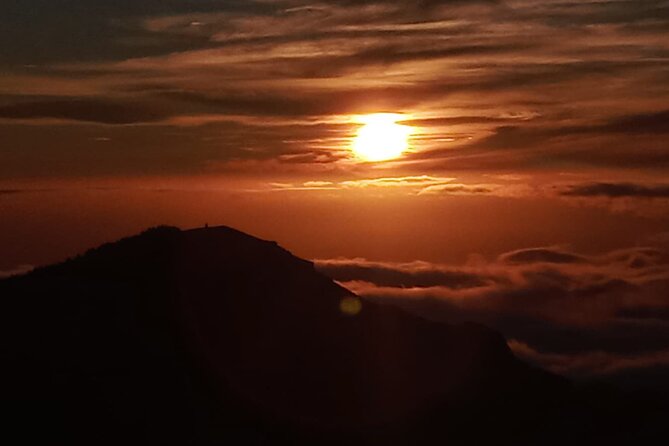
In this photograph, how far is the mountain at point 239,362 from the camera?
5919 cm

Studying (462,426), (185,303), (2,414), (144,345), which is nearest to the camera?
(2,414)

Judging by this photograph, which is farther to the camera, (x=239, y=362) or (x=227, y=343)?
(x=227, y=343)

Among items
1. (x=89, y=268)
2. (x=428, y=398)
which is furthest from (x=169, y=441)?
(x=428, y=398)

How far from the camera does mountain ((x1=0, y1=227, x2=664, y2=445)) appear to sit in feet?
194

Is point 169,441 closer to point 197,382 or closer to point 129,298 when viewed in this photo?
point 197,382

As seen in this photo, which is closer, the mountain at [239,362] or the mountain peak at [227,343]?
the mountain at [239,362]

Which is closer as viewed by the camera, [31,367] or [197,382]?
[31,367]

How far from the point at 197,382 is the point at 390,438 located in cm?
1295

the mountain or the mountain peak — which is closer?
the mountain

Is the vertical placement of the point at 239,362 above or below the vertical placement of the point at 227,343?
below

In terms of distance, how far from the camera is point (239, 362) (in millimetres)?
67875

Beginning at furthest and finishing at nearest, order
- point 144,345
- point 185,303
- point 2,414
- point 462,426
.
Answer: point 462,426 → point 185,303 → point 144,345 → point 2,414

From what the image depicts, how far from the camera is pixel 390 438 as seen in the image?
70312 mm

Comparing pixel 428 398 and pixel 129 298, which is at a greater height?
pixel 129 298
